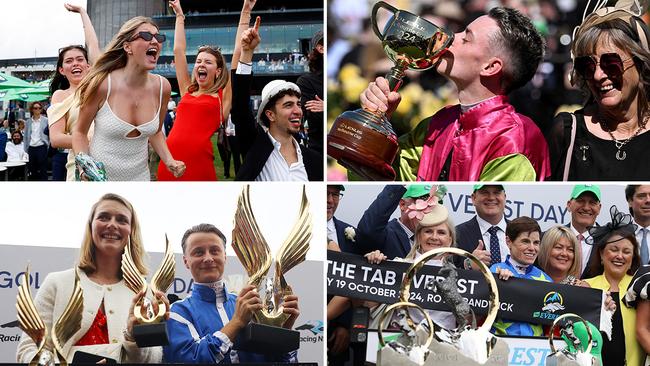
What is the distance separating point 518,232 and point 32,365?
2.53 m

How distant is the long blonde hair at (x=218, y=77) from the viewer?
4.35 meters

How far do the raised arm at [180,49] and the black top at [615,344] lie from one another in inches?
94.4

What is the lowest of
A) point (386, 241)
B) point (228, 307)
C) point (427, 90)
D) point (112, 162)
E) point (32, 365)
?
point (32, 365)

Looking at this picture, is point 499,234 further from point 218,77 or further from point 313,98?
point 218,77

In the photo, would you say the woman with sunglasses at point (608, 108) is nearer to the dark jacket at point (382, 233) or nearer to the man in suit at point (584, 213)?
the man in suit at point (584, 213)

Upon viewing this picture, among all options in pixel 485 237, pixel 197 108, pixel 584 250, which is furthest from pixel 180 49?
pixel 584 250

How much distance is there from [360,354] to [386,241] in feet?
1.91

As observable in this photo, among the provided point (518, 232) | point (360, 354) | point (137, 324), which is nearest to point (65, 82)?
point (137, 324)

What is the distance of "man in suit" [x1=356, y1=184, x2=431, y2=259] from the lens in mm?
4336

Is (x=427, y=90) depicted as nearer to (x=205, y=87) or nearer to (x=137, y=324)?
(x=205, y=87)

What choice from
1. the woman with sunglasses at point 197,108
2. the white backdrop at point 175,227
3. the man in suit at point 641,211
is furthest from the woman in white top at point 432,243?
the woman with sunglasses at point 197,108

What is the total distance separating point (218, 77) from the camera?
4.38 metres

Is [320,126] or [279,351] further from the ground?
[320,126]

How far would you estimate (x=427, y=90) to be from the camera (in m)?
4.32
